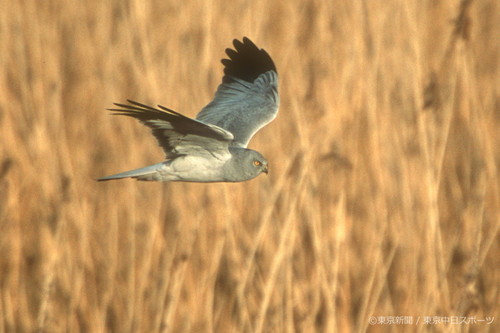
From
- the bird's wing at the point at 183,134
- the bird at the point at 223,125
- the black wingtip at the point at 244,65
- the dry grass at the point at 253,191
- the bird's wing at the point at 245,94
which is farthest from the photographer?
the black wingtip at the point at 244,65

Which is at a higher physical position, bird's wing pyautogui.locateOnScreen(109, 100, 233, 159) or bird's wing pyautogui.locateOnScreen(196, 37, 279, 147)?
bird's wing pyautogui.locateOnScreen(196, 37, 279, 147)

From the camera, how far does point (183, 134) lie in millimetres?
2934

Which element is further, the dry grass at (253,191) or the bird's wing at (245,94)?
the bird's wing at (245,94)

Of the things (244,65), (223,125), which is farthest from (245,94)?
(223,125)

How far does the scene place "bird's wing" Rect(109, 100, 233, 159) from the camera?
266 centimetres

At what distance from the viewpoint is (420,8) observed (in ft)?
13.8

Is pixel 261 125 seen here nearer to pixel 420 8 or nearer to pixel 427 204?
pixel 427 204

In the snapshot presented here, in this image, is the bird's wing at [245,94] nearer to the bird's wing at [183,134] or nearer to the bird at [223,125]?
the bird at [223,125]

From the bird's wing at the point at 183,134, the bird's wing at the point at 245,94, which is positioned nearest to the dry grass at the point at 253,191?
the bird's wing at the point at 245,94

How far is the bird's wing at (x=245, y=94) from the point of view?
3418 millimetres

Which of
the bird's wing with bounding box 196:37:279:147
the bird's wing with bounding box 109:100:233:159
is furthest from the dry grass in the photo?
the bird's wing with bounding box 109:100:233:159

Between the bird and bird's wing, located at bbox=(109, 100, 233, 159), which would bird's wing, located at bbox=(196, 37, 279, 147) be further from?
bird's wing, located at bbox=(109, 100, 233, 159)

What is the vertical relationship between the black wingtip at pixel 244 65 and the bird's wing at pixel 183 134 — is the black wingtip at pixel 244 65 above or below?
above

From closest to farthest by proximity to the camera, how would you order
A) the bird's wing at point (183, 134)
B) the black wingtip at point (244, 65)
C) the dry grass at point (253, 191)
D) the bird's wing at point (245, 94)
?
the bird's wing at point (183, 134), the dry grass at point (253, 191), the bird's wing at point (245, 94), the black wingtip at point (244, 65)
